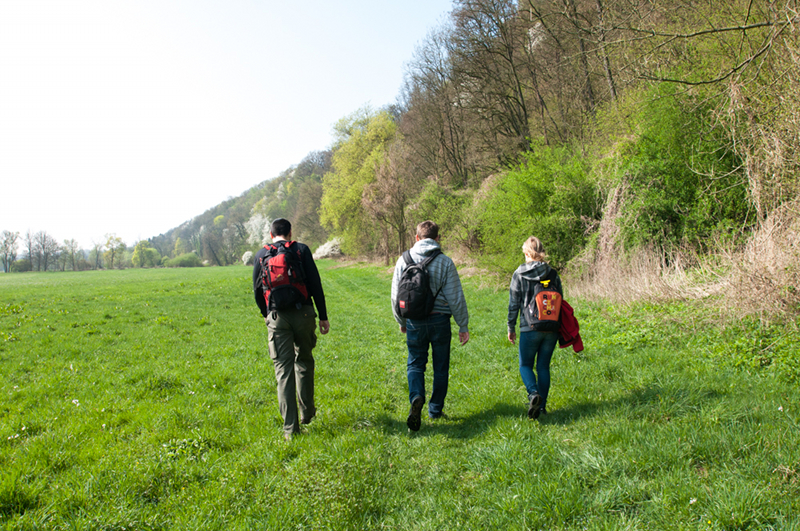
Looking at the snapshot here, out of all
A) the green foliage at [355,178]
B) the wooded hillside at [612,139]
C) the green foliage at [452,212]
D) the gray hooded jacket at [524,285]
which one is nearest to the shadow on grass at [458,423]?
the gray hooded jacket at [524,285]

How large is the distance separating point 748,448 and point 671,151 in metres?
9.03

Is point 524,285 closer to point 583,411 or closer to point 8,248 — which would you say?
point 583,411

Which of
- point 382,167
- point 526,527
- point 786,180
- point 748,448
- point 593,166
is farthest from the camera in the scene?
point 382,167

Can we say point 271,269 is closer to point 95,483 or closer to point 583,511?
point 95,483

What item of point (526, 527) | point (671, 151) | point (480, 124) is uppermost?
point (480, 124)

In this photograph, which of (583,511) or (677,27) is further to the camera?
(677,27)

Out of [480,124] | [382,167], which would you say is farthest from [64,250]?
[480,124]

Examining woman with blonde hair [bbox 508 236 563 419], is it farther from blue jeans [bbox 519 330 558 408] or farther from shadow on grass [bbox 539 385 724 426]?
shadow on grass [bbox 539 385 724 426]

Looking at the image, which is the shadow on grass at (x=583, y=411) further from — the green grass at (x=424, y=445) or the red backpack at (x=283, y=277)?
the red backpack at (x=283, y=277)

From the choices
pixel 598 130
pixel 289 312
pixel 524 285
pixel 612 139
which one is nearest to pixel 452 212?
pixel 598 130

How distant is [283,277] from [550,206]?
34.8 feet

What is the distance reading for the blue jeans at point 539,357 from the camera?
4297mm

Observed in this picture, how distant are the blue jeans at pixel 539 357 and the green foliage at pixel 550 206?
885 cm

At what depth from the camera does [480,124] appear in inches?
938
